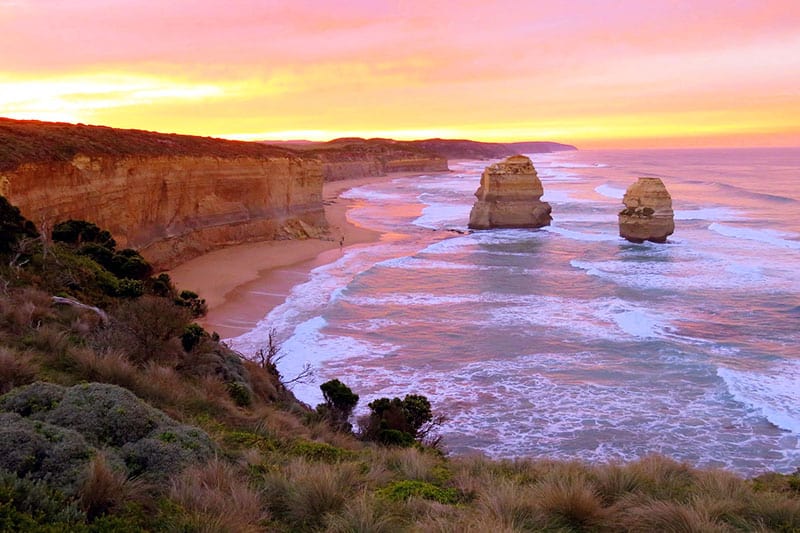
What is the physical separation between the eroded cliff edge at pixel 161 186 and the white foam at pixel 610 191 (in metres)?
37.8

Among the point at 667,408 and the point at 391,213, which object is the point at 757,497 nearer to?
the point at 667,408

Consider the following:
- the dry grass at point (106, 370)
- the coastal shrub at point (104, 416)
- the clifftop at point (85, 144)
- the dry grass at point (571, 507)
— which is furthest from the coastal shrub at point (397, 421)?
the clifftop at point (85, 144)

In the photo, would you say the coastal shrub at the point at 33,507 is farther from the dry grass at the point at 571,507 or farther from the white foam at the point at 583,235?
the white foam at the point at 583,235

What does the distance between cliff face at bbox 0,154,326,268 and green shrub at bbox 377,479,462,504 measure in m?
12.5

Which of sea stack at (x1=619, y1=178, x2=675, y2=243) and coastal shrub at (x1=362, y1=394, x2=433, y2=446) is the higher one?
sea stack at (x1=619, y1=178, x2=675, y2=243)

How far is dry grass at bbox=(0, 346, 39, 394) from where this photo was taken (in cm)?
671

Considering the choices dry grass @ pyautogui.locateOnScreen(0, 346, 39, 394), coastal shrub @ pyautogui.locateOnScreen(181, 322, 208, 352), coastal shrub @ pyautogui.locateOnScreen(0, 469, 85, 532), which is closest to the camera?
coastal shrub @ pyautogui.locateOnScreen(0, 469, 85, 532)

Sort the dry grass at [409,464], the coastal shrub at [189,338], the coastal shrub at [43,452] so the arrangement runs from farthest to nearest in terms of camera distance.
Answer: the coastal shrub at [189,338], the dry grass at [409,464], the coastal shrub at [43,452]

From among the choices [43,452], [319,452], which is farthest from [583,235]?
[43,452]

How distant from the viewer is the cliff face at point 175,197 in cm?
2162

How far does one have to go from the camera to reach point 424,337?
19078 millimetres

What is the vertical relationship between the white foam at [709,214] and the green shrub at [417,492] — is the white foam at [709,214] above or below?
below

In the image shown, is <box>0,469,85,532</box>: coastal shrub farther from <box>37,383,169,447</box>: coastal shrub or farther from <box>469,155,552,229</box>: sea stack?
<box>469,155,552,229</box>: sea stack

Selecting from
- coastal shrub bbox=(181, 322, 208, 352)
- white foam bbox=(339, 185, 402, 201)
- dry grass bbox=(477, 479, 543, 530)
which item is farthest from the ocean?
white foam bbox=(339, 185, 402, 201)
